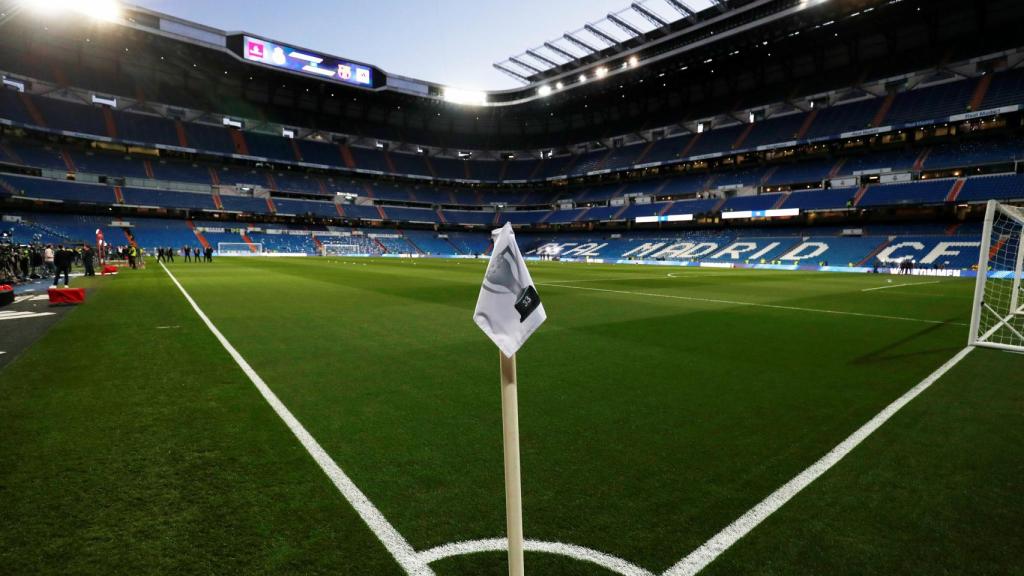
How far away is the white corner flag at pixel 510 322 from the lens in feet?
6.61

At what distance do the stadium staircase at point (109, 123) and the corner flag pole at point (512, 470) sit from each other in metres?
77.4

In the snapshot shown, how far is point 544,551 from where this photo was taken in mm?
2596

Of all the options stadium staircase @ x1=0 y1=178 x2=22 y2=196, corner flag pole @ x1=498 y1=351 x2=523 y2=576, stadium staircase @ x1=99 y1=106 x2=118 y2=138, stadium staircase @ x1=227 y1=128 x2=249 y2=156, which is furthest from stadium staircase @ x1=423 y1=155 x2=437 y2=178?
corner flag pole @ x1=498 y1=351 x2=523 y2=576

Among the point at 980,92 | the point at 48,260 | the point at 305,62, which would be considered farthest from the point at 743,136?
the point at 48,260

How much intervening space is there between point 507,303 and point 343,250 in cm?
6868

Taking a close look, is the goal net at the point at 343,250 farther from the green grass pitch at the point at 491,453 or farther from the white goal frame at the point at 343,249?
the green grass pitch at the point at 491,453

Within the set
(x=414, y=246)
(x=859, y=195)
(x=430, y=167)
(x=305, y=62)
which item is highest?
(x=305, y=62)

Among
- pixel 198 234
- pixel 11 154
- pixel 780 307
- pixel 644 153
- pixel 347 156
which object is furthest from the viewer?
pixel 347 156

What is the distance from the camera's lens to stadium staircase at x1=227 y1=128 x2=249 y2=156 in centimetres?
6781

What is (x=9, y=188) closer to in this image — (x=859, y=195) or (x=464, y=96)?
(x=464, y=96)

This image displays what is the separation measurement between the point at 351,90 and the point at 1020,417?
7516 centimetres

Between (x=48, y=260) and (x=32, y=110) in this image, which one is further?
(x=32, y=110)

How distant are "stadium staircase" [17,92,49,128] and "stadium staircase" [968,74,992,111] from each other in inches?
3763

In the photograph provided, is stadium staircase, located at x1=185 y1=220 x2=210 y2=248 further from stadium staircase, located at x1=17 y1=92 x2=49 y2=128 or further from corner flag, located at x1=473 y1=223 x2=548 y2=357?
corner flag, located at x1=473 y1=223 x2=548 y2=357
